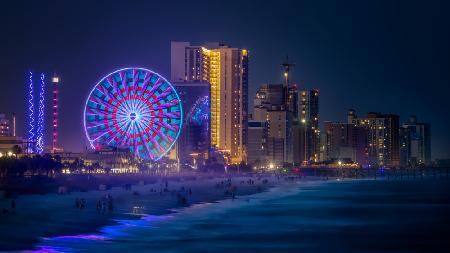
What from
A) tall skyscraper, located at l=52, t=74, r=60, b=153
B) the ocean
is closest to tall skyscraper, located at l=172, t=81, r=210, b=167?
tall skyscraper, located at l=52, t=74, r=60, b=153

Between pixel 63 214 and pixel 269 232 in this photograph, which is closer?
pixel 269 232

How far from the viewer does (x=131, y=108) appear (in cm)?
10425

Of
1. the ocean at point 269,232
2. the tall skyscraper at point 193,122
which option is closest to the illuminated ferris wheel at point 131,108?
the ocean at point 269,232

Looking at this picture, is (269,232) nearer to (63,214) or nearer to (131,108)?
(63,214)

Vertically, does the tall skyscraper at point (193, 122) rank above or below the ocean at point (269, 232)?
above

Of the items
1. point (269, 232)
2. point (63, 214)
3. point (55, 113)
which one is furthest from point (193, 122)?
point (269, 232)

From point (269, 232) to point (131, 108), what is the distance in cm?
5609

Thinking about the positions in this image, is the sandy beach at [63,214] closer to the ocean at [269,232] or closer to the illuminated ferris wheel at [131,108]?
the ocean at [269,232]

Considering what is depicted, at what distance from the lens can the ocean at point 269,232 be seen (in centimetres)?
4178

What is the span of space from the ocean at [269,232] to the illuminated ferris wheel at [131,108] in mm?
33000

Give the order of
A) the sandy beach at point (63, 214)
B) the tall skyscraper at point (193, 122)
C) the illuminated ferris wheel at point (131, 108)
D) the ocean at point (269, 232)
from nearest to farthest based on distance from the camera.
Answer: the sandy beach at point (63, 214)
the ocean at point (269, 232)
the illuminated ferris wheel at point (131, 108)
the tall skyscraper at point (193, 122)

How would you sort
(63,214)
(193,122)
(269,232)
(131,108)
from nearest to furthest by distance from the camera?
1. (269,232)
2. (63,214)
3. (131,108)
4. (193,122)

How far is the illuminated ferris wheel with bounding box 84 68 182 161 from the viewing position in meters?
104

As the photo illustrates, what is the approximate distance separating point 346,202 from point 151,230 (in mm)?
43939
